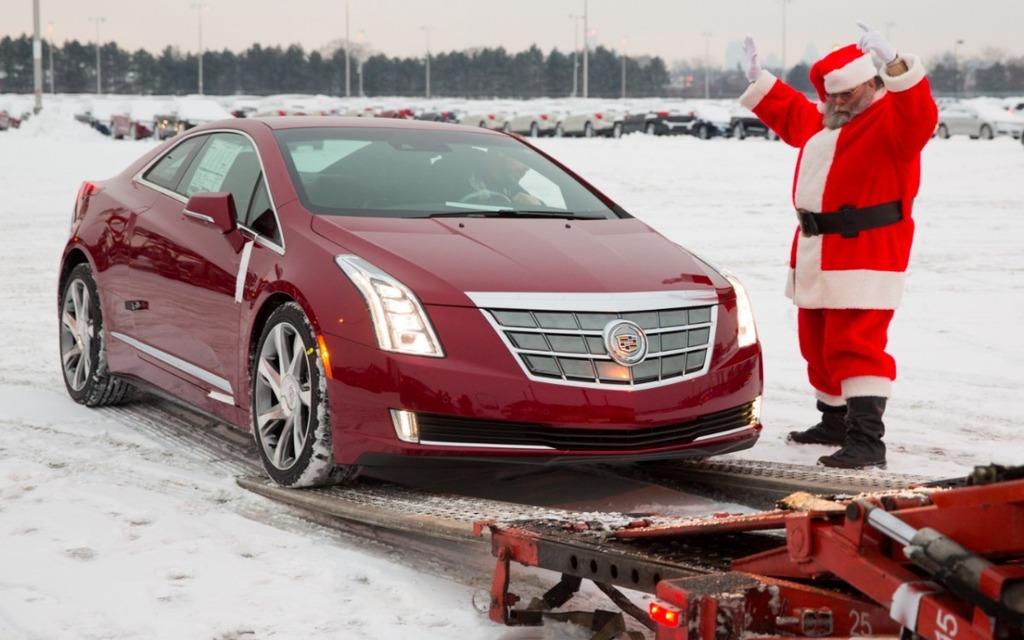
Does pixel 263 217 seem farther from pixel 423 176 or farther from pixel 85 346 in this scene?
pixel 85 346

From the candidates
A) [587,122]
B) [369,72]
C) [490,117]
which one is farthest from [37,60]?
[369,72]

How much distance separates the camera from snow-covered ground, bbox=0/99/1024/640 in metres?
3.86

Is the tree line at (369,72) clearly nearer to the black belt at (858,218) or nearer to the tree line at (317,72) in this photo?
the tree line at (317,72)

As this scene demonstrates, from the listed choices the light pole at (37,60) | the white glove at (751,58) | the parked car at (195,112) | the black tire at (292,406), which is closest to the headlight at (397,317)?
the black tire at (292,406)

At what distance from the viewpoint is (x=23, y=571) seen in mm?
4191

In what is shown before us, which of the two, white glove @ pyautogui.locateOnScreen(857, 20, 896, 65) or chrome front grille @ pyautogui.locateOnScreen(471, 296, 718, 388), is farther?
white glove @ pyautogui.locateOnScreen(857, 20, 896, 65)

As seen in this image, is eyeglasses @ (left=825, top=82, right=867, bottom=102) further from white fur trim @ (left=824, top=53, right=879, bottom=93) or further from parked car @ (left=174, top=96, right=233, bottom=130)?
parked car @ (left=174, top=96, right=233, bottom=130)

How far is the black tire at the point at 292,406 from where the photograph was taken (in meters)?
4.80

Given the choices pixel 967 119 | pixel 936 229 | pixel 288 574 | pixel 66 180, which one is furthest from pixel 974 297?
pixel 967 119

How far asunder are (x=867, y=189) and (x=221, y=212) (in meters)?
2.69

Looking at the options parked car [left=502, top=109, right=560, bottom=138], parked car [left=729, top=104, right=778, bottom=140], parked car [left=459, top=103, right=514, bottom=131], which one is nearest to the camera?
parked car [left=729, top=104, right=778, bottom=140]

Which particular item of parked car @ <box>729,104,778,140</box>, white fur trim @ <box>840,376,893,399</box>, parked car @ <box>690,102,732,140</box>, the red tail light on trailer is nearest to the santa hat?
white fur trim @ <box>840,376,893,399</box>

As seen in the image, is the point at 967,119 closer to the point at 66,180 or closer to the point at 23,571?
the point at 66,180

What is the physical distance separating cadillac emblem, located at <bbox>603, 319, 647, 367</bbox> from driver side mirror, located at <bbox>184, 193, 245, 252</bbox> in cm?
164
